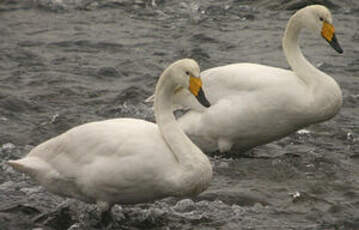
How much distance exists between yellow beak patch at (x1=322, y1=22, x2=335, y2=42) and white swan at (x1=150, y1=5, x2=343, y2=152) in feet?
0.58

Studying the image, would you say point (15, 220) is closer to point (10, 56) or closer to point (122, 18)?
point (10, 56)

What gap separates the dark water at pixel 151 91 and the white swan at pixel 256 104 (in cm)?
31

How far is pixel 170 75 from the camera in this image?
784 centimetres

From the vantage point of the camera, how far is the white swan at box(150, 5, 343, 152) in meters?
9.39

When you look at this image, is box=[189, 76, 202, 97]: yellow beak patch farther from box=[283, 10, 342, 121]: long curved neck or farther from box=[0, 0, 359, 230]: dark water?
box=[283, 10, 342, 121]: long curved neck

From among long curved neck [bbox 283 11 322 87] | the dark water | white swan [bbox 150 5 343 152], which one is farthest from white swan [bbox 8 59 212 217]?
long curved neck [bbox 283 11 322 87]

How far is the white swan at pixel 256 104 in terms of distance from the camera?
9391 mm

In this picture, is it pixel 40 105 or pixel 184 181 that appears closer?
pixel 184 181

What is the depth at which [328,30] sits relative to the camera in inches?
397

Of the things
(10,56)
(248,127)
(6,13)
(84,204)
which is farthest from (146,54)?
(84,204)

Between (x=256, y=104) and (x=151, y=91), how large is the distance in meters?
2.95

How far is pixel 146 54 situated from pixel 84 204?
5.50 metres

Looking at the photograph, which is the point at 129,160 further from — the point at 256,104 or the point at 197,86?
the point at 256,104

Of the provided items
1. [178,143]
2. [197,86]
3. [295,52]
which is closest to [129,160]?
[178,143]
